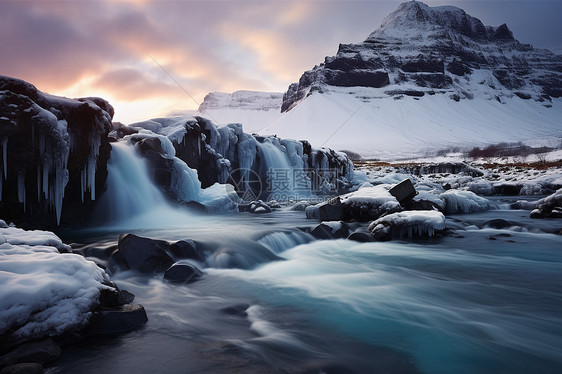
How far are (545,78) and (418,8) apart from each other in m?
82.2

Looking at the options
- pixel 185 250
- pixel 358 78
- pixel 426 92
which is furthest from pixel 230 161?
pixel 426 92

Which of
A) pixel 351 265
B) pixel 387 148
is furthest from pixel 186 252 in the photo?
pixel 387 148

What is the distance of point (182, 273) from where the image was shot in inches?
236

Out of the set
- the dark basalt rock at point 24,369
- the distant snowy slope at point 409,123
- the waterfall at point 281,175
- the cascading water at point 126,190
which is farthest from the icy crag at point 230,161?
the distant snowy slope at point 409,123

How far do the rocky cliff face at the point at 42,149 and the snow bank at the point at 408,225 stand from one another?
974cm

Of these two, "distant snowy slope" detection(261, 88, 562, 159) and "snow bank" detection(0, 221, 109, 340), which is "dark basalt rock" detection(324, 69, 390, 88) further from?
"snow bank" detection(0, 221, 109, 340)

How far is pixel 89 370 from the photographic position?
3.03m

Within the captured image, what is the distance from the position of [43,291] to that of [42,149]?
7586mm

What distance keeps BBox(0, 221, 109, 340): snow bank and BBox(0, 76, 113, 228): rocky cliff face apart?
6055mm

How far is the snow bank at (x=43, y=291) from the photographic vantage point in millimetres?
2980

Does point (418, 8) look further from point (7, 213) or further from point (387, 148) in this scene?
point (7, 213)

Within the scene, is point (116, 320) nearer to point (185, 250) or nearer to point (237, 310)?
point (237, 310)

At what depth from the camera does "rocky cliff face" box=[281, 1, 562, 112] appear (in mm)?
148750

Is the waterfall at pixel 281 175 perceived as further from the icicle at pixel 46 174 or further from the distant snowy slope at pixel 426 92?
the distant snowy slope at pixel 426 92
